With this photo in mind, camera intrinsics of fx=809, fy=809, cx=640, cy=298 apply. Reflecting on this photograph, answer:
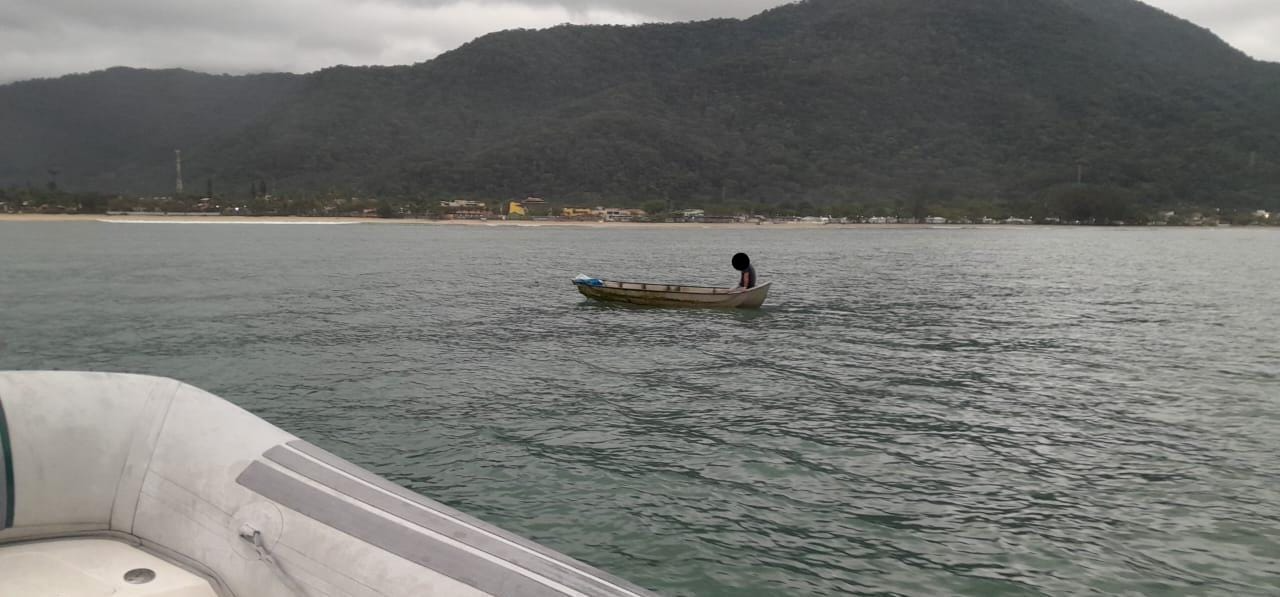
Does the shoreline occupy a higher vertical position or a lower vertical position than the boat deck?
higher

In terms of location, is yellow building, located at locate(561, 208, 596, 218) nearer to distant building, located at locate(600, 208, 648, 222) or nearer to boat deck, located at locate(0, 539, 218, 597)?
distant building, located at locate(600, 208, 648, 222)

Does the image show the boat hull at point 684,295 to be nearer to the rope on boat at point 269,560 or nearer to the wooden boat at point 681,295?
the wooden boat at point 681,295

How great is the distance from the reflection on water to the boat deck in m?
4.93

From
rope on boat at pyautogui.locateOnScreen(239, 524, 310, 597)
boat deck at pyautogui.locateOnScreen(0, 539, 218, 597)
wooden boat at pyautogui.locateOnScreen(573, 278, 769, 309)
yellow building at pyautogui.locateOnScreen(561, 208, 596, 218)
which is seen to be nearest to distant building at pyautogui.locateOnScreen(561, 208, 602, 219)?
yellow building at pyautogui.locateOnScreen(561, 208, 596, 218)

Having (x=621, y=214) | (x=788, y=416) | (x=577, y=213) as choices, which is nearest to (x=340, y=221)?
(x=577, y=213)

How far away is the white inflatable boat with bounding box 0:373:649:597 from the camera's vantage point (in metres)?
5.52

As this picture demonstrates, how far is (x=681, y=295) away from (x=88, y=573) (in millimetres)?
27818

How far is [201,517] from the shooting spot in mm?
6164

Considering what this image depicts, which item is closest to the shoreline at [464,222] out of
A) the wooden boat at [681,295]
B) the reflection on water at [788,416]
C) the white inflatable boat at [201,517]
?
the reflection on water at [788,416]

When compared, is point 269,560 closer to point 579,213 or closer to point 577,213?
point 577,213

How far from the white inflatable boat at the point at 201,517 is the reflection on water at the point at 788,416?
4.16 m

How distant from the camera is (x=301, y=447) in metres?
6.67

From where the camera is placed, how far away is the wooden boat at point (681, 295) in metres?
32.4

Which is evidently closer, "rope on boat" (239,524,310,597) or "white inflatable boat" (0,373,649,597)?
"white inflatable boat" (0,373,649,597)
